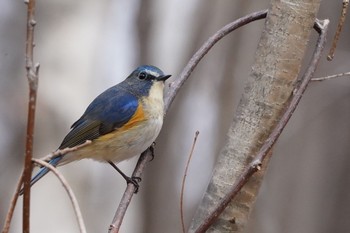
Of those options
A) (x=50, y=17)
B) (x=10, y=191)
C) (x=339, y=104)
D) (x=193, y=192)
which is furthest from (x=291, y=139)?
(x=50, y=17)

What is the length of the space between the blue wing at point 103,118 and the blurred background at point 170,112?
7.10ft

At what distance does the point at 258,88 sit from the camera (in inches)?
101

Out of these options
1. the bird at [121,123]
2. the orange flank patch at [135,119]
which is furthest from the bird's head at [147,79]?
the orange flank patch at [135,119]

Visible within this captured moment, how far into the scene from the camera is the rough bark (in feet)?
8.31

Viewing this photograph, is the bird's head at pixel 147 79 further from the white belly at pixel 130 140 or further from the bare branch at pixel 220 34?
the bare branch at pixel 220 34

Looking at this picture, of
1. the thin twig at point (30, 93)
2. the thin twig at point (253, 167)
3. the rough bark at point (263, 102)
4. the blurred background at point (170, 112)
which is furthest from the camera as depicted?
the blurred background at point (170, 112)

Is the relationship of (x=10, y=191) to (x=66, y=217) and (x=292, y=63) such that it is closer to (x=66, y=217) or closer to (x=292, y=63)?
(x=66, y=217)

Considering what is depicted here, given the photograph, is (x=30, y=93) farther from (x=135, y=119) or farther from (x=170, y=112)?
(x=170, y=112)

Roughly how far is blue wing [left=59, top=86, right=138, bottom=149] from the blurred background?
2165mm

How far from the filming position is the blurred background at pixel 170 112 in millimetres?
5867

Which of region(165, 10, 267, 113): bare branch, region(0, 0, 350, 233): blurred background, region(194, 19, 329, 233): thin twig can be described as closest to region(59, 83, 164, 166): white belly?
region(165, 10, 267, 113): bare branch

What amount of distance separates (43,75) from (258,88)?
18.1 ft

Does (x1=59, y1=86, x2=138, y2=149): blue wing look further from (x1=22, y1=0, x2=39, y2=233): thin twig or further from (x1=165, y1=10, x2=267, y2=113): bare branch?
(x1=22, y1=0, x2=39, y2=233): thin twig

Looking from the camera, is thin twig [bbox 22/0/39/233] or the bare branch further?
the bare branch
